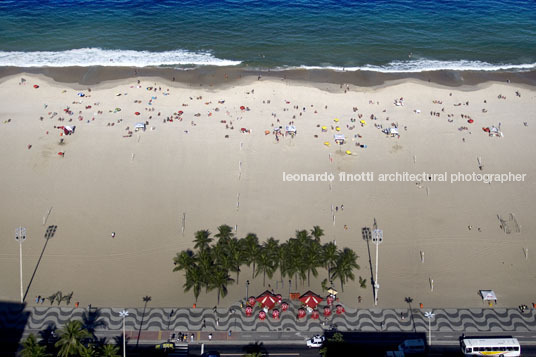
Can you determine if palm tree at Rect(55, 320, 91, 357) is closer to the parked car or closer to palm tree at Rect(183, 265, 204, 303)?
palm tree at Rect(183, 265, 204, 303)

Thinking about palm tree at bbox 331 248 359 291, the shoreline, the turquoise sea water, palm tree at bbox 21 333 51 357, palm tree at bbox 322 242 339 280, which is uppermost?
the turquoise sea water

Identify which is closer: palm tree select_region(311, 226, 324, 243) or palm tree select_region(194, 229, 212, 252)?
palm tree select_region(194, 229, 212, 252)

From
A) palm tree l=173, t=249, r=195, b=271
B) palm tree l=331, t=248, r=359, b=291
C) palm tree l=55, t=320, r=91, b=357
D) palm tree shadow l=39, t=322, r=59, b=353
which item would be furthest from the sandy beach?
palm tree l=55, t=320, r=91, b=357

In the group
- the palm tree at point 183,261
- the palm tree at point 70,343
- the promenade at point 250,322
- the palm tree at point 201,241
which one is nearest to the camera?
the palm tree at point 70,343

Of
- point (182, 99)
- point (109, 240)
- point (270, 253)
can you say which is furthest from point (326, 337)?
point (182, 99)

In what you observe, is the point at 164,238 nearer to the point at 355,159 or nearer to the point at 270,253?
the point at 270,253

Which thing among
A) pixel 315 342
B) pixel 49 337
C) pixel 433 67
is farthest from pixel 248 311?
pixel 433 67

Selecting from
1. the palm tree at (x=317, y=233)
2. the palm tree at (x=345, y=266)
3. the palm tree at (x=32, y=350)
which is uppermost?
the palm tree at (x=317, y=233)

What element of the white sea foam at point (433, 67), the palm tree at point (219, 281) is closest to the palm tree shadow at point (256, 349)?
the palm tree at point (219, 281)

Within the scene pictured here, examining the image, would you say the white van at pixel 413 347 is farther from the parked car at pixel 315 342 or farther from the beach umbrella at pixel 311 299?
the beach umbrella at pixel 311 299
